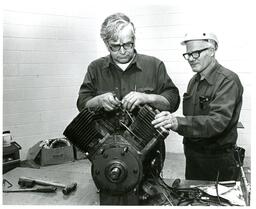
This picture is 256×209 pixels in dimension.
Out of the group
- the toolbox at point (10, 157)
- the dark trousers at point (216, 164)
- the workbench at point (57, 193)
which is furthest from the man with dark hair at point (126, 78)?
the toolbox at point (10, 157)

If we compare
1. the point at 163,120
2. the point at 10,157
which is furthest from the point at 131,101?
the point at 10,157

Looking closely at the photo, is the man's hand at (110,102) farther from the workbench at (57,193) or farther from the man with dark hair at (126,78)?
the workbench at (57,193)

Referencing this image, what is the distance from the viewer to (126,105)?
1553 millimetres

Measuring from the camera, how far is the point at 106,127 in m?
1.58

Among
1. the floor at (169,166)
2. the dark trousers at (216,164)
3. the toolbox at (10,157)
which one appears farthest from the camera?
the floor at (169,166)

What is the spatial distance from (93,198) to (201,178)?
0.82m

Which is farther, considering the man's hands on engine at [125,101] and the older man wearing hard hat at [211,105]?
the older man wearing hard hat at [211,105]

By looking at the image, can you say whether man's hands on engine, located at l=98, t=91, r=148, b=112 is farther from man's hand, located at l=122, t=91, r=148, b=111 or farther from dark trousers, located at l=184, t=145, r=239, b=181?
dark trousers, located at l=184, t=145, r=239, b=181

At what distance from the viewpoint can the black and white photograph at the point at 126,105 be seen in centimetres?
150

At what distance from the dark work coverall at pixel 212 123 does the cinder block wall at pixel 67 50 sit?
169cm

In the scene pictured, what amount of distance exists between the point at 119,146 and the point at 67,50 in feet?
8.62

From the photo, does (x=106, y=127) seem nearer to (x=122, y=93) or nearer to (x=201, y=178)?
(x=122, y=93)

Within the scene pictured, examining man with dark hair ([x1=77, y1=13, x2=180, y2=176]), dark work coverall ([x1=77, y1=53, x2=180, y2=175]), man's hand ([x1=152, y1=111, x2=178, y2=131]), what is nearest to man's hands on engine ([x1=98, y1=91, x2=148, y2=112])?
man's hand ([x1=152, y1=111, x2=178, y2=131])

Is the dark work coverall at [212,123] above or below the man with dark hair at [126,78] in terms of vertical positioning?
below
